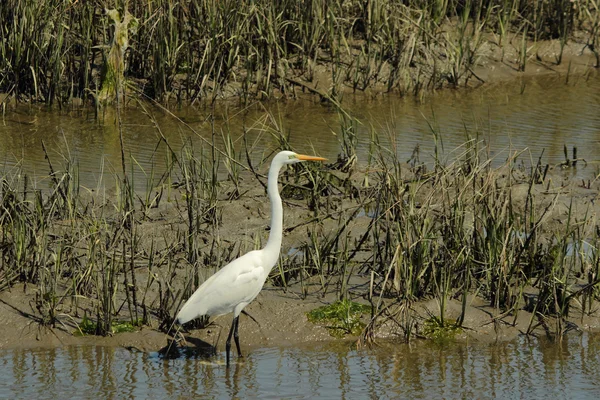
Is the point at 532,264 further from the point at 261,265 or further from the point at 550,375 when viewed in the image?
the point at 261,265

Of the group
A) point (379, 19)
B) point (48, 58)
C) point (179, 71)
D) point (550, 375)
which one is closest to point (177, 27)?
point (179, 71)

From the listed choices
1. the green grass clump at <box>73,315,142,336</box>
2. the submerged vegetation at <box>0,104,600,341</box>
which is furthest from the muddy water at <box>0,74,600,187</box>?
the green grass clump at <box>73,315,142,336</box>

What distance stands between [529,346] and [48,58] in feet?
22.1

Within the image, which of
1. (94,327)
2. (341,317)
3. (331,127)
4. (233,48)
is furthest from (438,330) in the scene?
(233,48)

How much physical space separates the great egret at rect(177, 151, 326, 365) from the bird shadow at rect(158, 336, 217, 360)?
0.65ft

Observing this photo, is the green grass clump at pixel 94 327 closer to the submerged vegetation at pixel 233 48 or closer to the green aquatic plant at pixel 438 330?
the green aquatic plant at pixel 438 330

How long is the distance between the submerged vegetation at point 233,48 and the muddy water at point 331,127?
0.29 metres

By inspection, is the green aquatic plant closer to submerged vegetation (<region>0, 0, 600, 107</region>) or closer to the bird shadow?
the bird shadow

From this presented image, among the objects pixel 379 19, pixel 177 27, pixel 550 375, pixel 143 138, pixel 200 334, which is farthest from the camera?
pixel 379 19

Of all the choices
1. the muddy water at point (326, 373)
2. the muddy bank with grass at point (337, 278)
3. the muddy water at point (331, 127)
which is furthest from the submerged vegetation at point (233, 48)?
the muddy water at point (326, 373)

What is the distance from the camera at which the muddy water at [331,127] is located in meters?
9.66

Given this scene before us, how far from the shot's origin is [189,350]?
6059 millimetres

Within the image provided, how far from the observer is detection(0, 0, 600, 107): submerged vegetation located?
433 inches

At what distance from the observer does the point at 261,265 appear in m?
5.89
